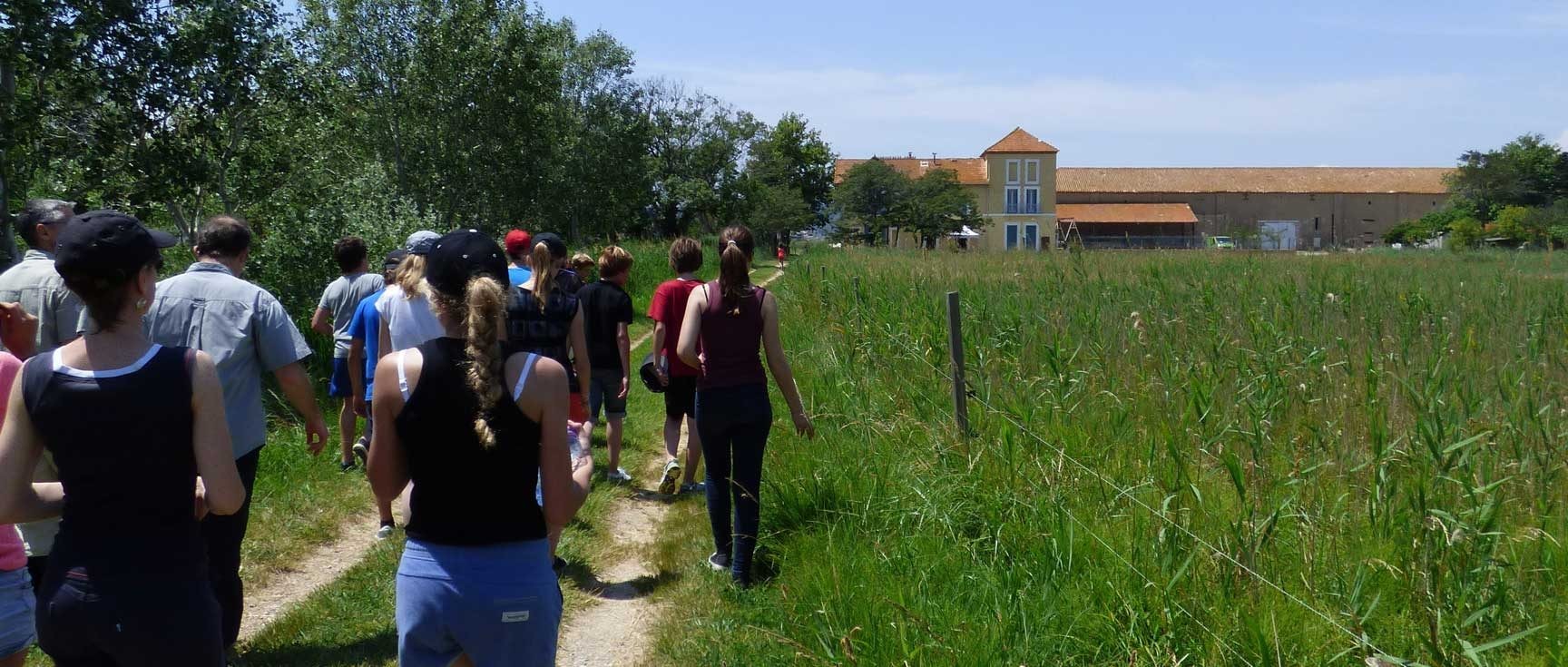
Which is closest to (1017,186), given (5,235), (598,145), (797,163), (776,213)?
(797,163)

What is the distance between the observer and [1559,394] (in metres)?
5.08

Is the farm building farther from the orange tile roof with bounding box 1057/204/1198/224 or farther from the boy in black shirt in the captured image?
the boy in black shirt

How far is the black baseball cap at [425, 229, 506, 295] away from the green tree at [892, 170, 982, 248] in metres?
64.4

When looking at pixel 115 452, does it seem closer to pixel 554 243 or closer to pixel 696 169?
pixel 554 243

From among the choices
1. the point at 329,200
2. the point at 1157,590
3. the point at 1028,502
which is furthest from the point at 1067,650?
the point at 329,200

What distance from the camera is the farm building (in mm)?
90750

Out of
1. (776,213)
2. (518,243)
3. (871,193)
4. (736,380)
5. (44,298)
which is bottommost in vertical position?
(736,380)

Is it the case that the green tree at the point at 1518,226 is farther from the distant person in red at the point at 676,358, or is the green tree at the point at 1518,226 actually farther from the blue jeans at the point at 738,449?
the blue jeans at the point at 738,449

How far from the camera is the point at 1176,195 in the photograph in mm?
98000

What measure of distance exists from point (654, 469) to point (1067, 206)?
91.0 metres

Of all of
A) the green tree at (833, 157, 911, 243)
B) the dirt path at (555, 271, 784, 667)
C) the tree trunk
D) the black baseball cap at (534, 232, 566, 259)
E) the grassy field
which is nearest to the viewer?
the grassy field

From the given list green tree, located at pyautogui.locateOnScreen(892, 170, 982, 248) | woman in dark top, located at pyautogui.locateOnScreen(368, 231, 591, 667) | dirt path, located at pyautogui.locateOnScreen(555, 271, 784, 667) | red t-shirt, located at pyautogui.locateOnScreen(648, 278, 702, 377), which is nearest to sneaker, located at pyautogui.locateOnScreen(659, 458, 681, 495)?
dirt path, located at pyautogui.locateOnScreen(555, 271, 784, 667)

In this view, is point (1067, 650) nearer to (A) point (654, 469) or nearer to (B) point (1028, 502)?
(B) point (1028, 502)

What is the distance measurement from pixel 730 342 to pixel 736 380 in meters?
0.18
